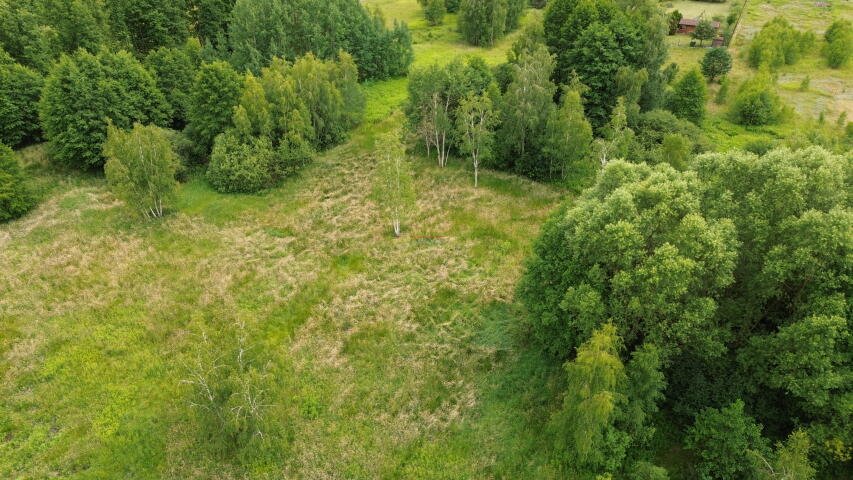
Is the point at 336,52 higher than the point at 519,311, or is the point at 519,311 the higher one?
the point at 336,52

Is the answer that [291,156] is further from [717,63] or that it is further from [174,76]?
[717,63]

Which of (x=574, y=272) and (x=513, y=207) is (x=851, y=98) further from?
(x=574, y=272)

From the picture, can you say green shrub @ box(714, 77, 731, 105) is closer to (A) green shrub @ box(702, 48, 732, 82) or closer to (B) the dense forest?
(B) the dense forest

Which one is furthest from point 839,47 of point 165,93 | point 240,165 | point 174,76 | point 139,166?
point 165,93

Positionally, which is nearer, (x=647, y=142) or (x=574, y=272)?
(x=574, y=272)

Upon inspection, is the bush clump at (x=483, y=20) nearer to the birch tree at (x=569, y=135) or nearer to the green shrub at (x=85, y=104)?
the birch tree at (x=569, y=135)

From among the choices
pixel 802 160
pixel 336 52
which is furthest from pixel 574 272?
pixel 336 52

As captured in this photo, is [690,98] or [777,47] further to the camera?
[777,47]
